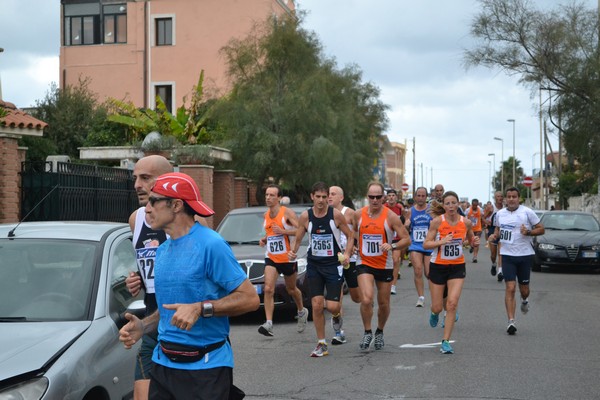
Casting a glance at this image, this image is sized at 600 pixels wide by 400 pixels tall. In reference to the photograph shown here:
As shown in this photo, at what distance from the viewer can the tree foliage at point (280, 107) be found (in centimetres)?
2812

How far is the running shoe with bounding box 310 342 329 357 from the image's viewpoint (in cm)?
1026

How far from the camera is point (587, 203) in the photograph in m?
43.6

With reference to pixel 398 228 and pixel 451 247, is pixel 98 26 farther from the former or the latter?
pixel 398 228

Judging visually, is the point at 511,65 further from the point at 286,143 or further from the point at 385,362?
the point at 385,362

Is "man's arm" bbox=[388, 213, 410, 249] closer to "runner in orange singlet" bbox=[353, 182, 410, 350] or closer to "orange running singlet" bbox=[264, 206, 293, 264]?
"runner in orange singlet" bbox=[353, 182, 410, 350]

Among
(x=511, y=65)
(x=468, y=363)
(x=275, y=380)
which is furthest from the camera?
(x=511, y=65)

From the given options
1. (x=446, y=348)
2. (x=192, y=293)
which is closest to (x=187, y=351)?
(x=192, y=293)

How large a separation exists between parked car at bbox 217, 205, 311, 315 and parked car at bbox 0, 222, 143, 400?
20.5 feet

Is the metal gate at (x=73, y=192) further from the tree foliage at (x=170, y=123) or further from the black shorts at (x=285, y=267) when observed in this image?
the tree foliage at (x=170, y=123)

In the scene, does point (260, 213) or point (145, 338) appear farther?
point (260, 213)

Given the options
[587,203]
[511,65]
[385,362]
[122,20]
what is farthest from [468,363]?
[122,20]

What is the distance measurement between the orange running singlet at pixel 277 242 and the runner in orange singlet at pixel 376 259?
66.5 inches

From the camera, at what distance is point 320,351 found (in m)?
10.3

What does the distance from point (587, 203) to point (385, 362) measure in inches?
1425
